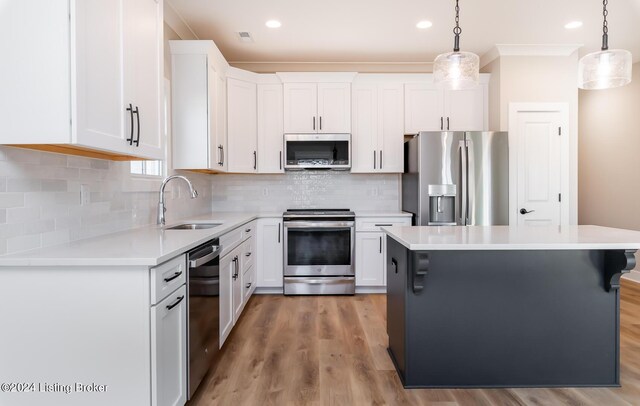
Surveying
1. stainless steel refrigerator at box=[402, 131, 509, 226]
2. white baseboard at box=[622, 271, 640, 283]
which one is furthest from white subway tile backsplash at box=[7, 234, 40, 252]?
white baseboard at box=[622, 271, 640, 283]

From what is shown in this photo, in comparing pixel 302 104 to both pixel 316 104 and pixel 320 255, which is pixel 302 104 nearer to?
pixel 316 104

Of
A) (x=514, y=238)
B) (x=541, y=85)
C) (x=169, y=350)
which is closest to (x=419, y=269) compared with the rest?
(x=514, y=238)

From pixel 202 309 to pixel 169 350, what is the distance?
1.34 ft

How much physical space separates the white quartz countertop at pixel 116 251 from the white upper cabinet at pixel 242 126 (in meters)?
1.95

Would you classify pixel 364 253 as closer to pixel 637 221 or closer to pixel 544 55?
pixel 544 55

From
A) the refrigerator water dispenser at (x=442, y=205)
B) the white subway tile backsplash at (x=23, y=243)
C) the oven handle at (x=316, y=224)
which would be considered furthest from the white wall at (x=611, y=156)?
the white subway tile backsplash at (x=23, y=243)

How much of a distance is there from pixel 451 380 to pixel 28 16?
A: 8.70 ft

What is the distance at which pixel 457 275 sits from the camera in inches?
85.6

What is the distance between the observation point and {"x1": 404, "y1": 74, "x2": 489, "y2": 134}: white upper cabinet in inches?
169

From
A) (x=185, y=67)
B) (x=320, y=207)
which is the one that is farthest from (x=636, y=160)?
(x=185, y=67)

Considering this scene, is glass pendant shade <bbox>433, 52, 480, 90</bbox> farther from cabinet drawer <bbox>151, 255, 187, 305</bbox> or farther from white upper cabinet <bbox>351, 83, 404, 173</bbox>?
white upper cabinet <bbox>351, 83, 404, 173</bbox>

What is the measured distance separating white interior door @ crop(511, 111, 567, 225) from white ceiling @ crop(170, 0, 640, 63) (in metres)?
0.80

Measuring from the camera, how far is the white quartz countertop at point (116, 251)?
1.43m

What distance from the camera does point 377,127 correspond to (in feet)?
14.2
